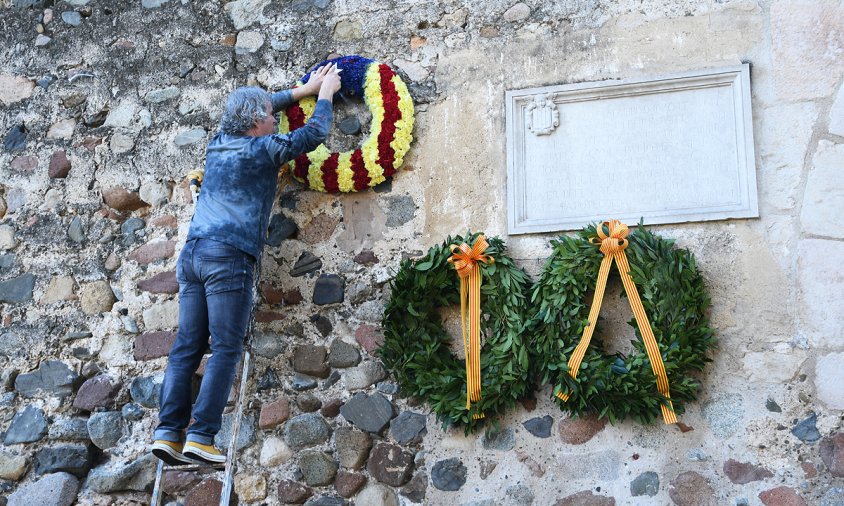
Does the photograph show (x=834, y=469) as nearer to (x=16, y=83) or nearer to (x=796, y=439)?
(x=796, y=439)

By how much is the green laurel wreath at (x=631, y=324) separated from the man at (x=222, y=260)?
114 cm

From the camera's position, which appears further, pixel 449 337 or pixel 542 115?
pixel 542 115

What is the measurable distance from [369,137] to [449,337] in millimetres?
974

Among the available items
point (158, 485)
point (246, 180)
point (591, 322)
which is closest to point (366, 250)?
point (246, 180)

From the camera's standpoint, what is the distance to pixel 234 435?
4148 millimetres

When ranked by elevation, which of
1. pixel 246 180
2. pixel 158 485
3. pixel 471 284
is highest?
pixel 246 180

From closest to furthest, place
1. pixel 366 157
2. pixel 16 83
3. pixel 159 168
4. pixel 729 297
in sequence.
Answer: pixel 729 297 → pixel 366 157 → pixel 159 168 → pixel 16 83

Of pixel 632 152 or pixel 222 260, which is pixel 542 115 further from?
pixel 222 260

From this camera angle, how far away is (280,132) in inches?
187

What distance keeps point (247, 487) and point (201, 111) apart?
179 cm

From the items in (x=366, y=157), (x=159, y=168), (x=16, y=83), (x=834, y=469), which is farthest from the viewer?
(x=16, y=83)

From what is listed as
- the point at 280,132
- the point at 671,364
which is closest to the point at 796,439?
the point at 671,364

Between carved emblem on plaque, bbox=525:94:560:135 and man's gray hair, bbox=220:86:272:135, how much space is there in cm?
114

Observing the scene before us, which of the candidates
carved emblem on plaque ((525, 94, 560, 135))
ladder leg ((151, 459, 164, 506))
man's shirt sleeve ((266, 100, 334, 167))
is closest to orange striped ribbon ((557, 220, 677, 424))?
carved emblem on plaque ((525, 94, 560, 135))
